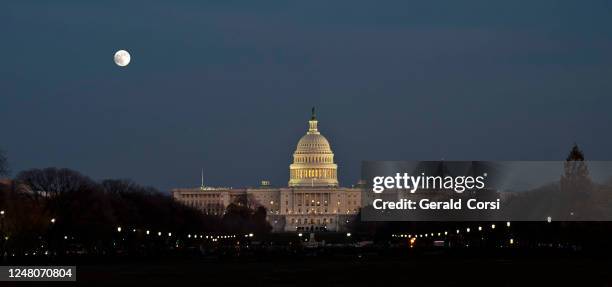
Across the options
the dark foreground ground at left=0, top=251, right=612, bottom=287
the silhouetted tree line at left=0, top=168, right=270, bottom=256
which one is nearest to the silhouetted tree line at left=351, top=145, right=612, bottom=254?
the dark foreground ground at left=0, top=251, right=612, bottom=287

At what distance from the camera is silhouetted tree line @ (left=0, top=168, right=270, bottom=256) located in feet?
355

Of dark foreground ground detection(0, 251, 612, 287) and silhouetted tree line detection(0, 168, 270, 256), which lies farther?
silhouetted tree line detection(0, 168, 270, 256)

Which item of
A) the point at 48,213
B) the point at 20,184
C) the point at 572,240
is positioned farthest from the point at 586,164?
the point at 20,184

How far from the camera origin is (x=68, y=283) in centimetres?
5912

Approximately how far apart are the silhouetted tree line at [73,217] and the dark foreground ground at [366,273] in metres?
20.1

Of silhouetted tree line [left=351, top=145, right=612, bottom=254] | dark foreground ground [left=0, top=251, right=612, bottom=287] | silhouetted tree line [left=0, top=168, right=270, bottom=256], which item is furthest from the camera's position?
silhouetted tree line [left=351, top=145, right=612, bottom=254]

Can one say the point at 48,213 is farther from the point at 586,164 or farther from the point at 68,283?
the point at 68,283

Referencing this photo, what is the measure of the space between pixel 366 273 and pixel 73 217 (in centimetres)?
5813

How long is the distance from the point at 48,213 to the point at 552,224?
1544 inches

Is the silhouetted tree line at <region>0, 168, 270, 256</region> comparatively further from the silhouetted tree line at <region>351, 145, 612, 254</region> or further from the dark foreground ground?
the silhouetted tree line at <region>351, 145, 612, 254</region>

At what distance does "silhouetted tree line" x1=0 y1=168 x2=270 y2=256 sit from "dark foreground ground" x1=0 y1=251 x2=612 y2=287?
20137 millimetres

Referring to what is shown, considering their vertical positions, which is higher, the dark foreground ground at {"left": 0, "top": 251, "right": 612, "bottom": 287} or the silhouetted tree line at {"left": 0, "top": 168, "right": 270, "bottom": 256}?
the silhouetted tree line at {"left": 0, "top": 168, "right": 270, "bottom": 256}

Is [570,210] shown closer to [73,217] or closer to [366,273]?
[73,217]

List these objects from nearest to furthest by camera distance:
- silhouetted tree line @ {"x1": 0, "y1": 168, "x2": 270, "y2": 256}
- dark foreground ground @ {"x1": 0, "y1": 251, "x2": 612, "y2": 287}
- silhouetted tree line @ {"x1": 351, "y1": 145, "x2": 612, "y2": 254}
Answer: dark foreground ground @ {"x1": 0, "y1": 251, "x2": 612, "y2": 287} < silhouetted tree line @ {"x1": 0, "y1": 168, "x2": 270, "y2": 256} < silhouetted tree line @ {"x1": 351, "y1": 145, "x2": 612, "y2": 254}
